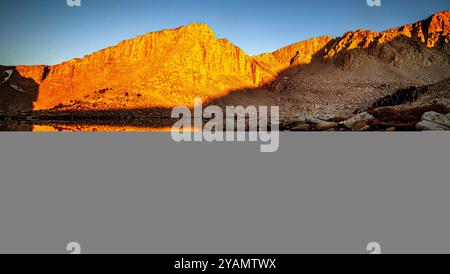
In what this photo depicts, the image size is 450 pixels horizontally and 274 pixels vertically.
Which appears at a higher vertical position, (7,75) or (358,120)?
(7,75)

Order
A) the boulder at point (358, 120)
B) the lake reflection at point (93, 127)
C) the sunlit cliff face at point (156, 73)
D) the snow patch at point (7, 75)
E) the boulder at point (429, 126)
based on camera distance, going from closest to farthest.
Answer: the boulder at point (429, 126) → the boulder at point (358, 120) → the lake reflection at point (93, 127) → the sunlit cliff face at point (156, 73) → the snow patch at point (7, 75)

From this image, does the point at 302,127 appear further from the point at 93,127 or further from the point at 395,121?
the point at 93,127

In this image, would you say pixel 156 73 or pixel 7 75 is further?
pixel 7 75

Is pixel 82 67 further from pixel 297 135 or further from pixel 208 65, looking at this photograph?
pixel 297 135

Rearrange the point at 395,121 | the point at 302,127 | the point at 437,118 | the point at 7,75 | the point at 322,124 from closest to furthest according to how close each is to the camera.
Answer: the point at 437,118, the point at 395,121, the point at 322,124, the point at 302,127, the point at 7,75

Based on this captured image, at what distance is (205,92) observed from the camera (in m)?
26.3

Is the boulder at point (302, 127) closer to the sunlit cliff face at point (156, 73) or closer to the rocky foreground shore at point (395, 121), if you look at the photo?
the rocky foreground shore at point (395, 121)

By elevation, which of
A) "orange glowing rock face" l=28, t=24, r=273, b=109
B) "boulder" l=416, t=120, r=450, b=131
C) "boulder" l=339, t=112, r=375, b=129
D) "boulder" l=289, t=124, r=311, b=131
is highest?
"orange glowing rock face" l=28, t=24, r=273, b=109

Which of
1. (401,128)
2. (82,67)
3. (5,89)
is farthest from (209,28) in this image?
(401,128)

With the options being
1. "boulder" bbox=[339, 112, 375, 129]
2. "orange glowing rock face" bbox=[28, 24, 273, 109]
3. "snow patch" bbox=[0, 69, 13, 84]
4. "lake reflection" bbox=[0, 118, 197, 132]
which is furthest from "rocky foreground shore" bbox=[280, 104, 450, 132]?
"snow patch" bbox=[0, 69, 13, 84]

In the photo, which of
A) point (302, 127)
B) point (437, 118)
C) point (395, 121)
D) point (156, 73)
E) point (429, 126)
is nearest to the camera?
point (429, 126)

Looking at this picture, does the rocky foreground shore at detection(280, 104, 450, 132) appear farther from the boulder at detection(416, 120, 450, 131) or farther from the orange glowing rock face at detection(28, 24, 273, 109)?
the orange glowing rock face at detection(28, 24, 273, 109)

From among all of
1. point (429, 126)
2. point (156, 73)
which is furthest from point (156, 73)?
point (429, 126)

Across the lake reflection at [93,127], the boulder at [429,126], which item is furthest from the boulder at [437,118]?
the lake reflection at [93,127]
